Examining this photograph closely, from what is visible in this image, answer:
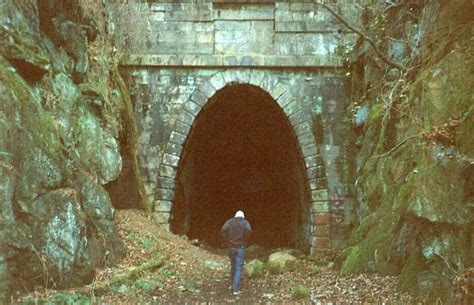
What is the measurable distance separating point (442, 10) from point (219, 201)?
13.1m

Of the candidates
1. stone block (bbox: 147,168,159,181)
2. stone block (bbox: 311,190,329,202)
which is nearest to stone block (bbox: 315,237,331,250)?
stone block (bbox: 311,190,329,202)

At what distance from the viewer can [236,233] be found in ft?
28.0

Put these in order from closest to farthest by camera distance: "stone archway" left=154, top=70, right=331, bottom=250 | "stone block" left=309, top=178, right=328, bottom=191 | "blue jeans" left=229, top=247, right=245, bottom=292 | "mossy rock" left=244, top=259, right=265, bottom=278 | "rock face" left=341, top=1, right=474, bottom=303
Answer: "rock face" left=341, top=1, right=474, bottom=303
"blue jeans" left=229, top=247, right=245, bottom=292
"mossy rock" left=244, top=259, right=265, bottom=278
"stone archway" left=154, top=70, right=331, bottom=250
"stone block" left=309, top=178, right=328, bottom=191

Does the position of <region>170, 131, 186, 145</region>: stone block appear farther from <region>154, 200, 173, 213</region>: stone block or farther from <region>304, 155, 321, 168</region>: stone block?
<region>304, 155, 321, 168</region>: stone block

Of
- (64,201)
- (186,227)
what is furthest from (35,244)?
(186,227)

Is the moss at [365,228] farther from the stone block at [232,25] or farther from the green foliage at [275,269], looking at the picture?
the stone block at [232,25]

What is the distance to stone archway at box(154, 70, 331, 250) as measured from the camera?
37.7 ft

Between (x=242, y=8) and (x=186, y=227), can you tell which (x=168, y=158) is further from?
(x=242, y=8)

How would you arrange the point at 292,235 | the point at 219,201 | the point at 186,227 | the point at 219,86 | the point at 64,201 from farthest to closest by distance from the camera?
the point at 219,201
the point at 292,235
the point at 186,227
the point at 219,86
the point at 64,201

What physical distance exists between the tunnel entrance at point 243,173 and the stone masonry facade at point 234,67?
45 cm

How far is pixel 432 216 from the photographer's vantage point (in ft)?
19.3

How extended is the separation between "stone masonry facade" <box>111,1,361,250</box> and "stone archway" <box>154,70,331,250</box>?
0.9 inches

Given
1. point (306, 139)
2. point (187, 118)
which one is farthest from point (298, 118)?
point (187, 118)

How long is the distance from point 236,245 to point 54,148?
3.33 metres
